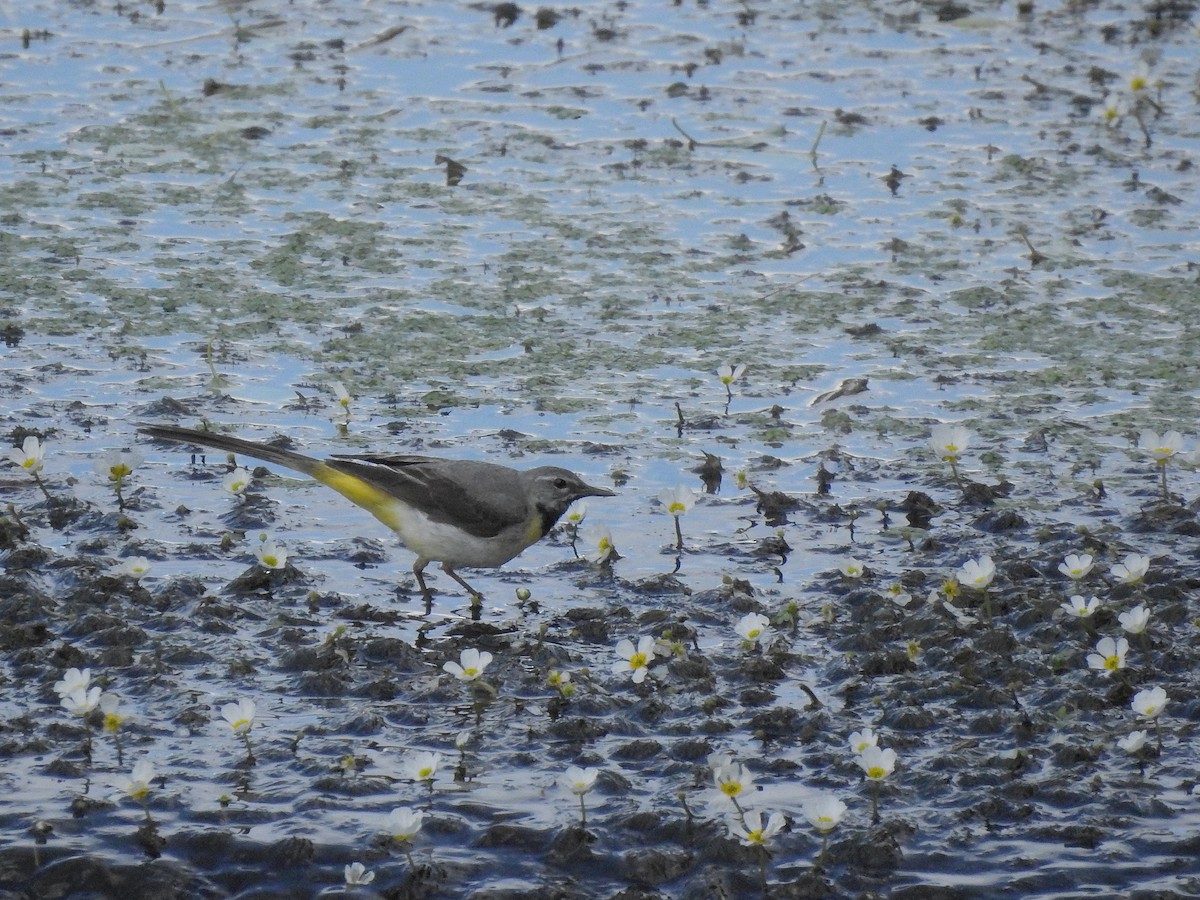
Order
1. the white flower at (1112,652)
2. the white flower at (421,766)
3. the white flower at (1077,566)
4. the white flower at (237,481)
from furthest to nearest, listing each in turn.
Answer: the white flower at (237,481) → the white flower at (1077,566) → the white flower at (1112,652) → the white flower at (421,766)

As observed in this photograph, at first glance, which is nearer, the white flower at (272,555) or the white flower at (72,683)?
the white flower at (72,683)

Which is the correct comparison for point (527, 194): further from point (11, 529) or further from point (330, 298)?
point (11, 529)

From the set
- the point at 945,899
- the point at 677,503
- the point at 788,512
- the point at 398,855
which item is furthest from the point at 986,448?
the point at 398,855

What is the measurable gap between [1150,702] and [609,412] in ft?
12.7

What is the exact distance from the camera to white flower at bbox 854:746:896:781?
561 centimetres

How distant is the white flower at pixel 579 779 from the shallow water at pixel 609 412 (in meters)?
0.24

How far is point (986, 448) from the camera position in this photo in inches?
352

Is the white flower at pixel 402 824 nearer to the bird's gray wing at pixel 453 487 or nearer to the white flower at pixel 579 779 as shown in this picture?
the white flower at pixel 579 779

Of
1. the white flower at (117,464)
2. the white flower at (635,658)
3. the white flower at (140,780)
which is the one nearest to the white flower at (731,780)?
the white flower at (635,658)

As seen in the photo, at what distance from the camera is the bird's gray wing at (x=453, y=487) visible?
738 centimetres

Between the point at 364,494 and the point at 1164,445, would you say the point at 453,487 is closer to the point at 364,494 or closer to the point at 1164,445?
the point at 364,494

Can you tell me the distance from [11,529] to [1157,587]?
16.4 feet

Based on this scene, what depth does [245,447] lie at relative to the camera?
305 inches

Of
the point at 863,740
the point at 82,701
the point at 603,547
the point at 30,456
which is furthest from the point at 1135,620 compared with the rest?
the point at 30,456
